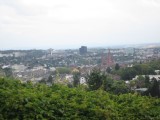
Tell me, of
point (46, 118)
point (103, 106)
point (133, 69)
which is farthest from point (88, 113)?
point (133, 69)

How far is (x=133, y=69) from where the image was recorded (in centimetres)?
3703

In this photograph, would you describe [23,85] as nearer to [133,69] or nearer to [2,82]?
[2,82]

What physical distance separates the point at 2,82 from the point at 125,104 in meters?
2.21

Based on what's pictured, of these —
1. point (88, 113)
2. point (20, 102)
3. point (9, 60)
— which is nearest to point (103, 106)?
point (88, 113)

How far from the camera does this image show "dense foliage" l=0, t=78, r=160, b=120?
451 cm

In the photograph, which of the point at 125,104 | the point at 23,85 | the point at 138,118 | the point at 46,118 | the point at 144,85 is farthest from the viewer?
the point at 144,85

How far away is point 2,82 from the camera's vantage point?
5727 mm

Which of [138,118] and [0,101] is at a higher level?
[0,101]

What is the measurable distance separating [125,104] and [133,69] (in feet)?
105

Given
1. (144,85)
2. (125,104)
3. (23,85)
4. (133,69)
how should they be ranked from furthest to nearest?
1. (133,69)
2. (144,85)
3. (23,85)
4. (125,104)

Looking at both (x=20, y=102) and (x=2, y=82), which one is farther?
(x=2, y=82)

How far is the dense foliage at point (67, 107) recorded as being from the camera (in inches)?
178

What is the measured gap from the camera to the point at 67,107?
15.8ft

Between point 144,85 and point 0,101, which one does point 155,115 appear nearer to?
point 0,101
